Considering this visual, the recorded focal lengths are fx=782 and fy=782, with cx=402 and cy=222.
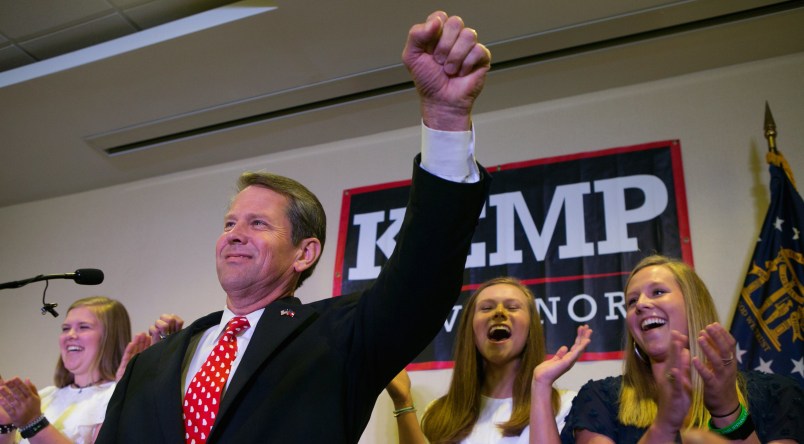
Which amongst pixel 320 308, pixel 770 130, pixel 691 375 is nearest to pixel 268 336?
pixel 320 308

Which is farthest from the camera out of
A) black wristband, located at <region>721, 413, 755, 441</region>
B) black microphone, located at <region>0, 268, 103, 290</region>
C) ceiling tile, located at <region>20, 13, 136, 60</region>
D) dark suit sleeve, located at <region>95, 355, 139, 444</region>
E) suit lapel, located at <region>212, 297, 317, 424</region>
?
ceiling tile, located at <region>20, 13, 136, 60</region>

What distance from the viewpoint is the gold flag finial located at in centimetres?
320

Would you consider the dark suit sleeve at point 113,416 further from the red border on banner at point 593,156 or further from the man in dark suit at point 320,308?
the red border on banner at point 593,156

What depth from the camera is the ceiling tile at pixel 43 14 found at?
379 cm

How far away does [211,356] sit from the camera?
5.00ft

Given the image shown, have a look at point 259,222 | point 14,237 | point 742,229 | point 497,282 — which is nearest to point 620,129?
point 742,229

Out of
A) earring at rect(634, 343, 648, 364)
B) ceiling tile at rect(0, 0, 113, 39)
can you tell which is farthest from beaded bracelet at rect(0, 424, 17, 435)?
earring at rect(634, 343, 648, 364)

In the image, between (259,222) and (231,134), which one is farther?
(231,134)

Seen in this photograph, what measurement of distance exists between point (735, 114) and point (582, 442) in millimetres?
2009

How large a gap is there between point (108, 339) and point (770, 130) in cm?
290

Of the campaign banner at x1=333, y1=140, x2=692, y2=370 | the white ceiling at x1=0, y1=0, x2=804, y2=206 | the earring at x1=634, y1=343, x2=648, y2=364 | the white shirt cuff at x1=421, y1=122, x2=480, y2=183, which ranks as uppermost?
the white ceiling at x1=0, y1=0, x2=804, y2=206

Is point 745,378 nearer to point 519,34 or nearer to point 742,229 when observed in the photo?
point 742,229

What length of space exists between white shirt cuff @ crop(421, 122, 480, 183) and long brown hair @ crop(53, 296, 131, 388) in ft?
8.16

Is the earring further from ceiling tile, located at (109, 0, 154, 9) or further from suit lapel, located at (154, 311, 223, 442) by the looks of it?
ceiling tile, located at (109, 0, 154, 9)
